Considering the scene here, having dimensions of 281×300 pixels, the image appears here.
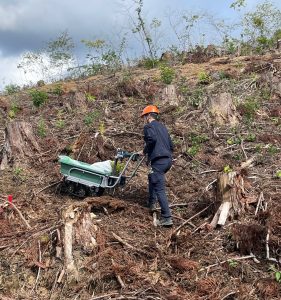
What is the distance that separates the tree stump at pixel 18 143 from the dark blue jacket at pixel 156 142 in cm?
326

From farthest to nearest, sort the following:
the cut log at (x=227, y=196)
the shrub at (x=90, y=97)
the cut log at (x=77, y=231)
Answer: the shrub at (x=90, y=97) < the cut log at (x=227, y=196) < the cut log at (x=77, y=231)

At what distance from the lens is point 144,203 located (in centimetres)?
767

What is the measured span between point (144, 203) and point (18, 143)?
311cm

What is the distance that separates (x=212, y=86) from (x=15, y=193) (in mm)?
7003

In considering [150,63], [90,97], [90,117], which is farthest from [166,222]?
[150,63]

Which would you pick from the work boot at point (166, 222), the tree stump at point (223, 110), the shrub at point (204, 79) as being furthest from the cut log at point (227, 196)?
the shrub at point (204, 79)

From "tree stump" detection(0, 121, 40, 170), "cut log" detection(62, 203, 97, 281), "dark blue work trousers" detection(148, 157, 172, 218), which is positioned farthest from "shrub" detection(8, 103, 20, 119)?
"cut log" detection(62, 203, 97, 281)

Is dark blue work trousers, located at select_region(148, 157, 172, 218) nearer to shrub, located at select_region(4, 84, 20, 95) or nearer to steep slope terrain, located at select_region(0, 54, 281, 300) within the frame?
steep slope terrain, located at select_region(0, 54, 281, 300)

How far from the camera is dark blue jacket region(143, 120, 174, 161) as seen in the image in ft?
22.8

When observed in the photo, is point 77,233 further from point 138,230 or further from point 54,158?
point 54,158

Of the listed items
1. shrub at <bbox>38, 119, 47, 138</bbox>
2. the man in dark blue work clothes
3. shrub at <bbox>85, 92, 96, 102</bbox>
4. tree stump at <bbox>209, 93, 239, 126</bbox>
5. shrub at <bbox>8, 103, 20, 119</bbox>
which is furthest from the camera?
shrub at <bbox>85, 92, 96, 102</bbox>

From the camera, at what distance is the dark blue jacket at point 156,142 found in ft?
22.8

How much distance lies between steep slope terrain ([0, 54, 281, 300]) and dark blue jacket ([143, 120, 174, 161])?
2.72ft

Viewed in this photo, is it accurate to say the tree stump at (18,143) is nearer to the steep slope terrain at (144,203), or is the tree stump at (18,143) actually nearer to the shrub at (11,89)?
the steep slope terrain at (144,203)
